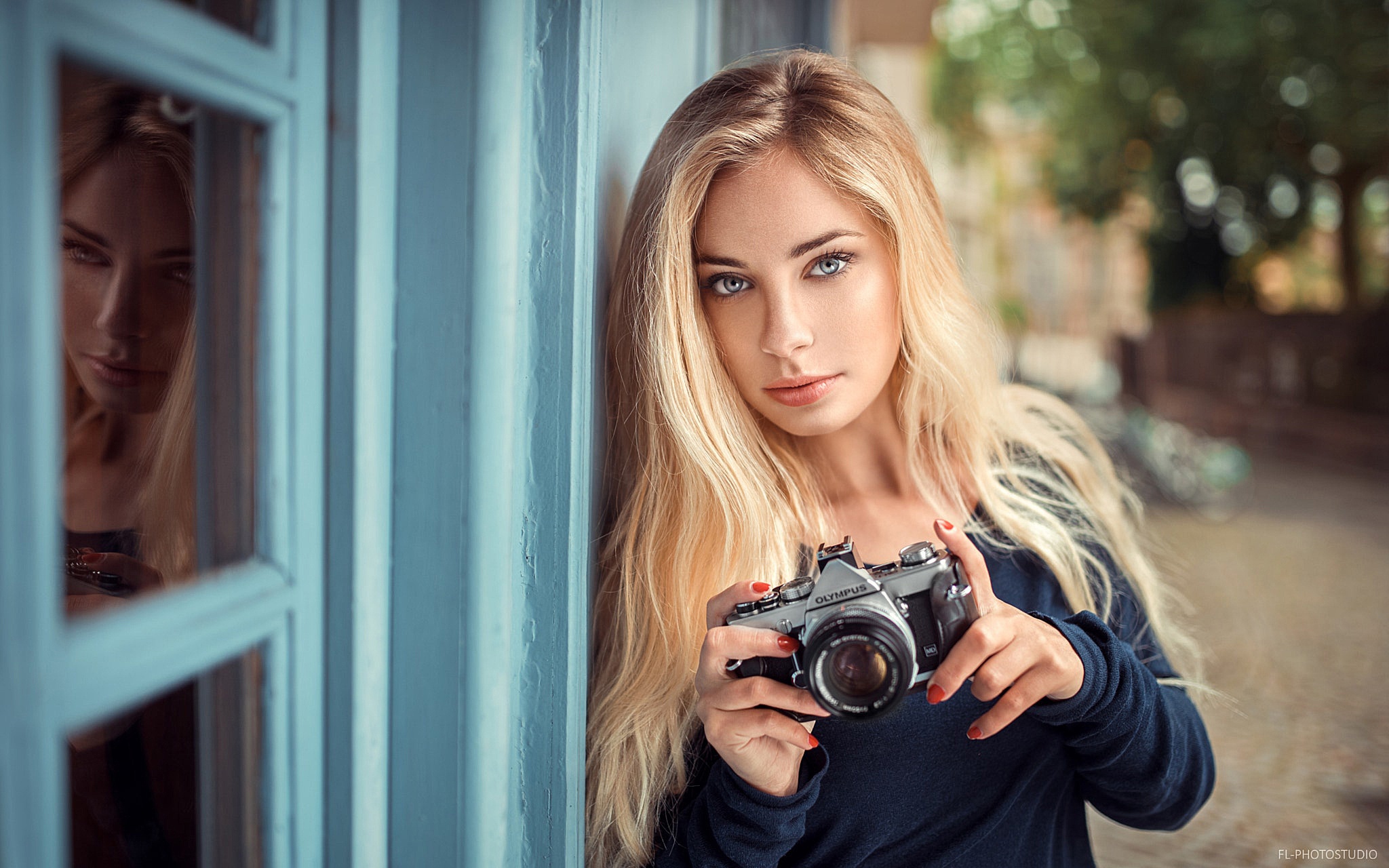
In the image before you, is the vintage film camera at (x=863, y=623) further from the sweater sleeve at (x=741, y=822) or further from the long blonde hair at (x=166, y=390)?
the long blonde hair at (x=166, y=390)

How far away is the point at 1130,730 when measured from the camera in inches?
51.8

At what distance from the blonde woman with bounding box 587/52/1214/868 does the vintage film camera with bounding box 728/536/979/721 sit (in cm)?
10

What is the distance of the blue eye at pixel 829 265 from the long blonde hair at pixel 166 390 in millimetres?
856

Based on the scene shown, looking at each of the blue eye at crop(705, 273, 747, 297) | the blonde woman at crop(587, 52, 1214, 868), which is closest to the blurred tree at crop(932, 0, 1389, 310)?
the blonde woman at crop(587, 52, 1214, 868)

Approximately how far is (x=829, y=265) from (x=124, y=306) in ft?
3.06

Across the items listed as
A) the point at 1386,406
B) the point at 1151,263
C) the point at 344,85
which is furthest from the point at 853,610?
the point at 1151,263

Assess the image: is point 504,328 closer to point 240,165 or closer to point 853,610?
point 240,165

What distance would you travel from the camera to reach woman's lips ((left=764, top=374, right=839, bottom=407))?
1.39 meters

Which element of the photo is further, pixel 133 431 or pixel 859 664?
pixel 859 664

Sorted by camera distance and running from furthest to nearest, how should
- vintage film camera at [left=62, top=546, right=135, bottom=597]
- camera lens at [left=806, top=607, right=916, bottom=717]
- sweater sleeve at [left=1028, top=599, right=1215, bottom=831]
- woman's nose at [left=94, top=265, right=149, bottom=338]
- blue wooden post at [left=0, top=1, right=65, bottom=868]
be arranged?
sweater sleeve at [left=1028, top=599, right=1215, bottom=831] < camera lens at [left=806, top=607, right=916, bottom=717] < woman's nose at [left=94, top=265, right=149, bottom=338] < vintage film camera at [left=62, top=546, right=135, bottom=597] < blue wooden post at [left=0, top=1, right=65, bottom=868]

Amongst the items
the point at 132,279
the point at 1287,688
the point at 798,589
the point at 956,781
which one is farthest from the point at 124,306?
the point at 1287,688

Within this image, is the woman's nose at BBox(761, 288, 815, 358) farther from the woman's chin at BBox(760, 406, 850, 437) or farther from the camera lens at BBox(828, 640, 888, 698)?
the camera lens at BBox(828, 640, 888, 698)

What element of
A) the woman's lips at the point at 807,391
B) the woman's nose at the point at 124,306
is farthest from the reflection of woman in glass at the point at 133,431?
the woman's lips at the point at 807,391

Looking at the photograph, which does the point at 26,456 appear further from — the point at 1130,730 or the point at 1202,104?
the point at 1202,104
